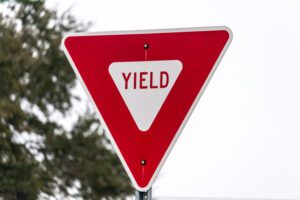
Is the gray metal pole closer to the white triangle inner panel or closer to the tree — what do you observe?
the white triangle inner panel

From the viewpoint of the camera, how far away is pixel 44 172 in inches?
922

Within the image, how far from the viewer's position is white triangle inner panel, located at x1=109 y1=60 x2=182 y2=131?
311 centimetres

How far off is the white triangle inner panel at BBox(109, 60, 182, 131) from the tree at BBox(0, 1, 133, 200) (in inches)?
760

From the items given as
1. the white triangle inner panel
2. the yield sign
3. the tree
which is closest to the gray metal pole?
the yield sign

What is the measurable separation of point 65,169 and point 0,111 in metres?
3.22

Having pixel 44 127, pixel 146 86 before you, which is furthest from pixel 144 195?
pixel 44 127

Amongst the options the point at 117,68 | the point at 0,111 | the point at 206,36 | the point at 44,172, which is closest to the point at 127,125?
the point at 117,68

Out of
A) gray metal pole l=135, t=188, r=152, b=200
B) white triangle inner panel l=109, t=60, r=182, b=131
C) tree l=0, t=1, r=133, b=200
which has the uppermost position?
tree l=0, t=1, r=133, b=200

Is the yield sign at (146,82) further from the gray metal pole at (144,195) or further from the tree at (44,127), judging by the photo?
the tree at (44,127)

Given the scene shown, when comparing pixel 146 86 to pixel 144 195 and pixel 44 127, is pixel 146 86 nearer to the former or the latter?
pixel 144 195

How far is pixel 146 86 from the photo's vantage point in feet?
10.2

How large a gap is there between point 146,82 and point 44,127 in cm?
2026

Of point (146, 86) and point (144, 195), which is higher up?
point (146, 86)

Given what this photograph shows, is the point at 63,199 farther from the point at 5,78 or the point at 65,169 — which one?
the point at 5,78
